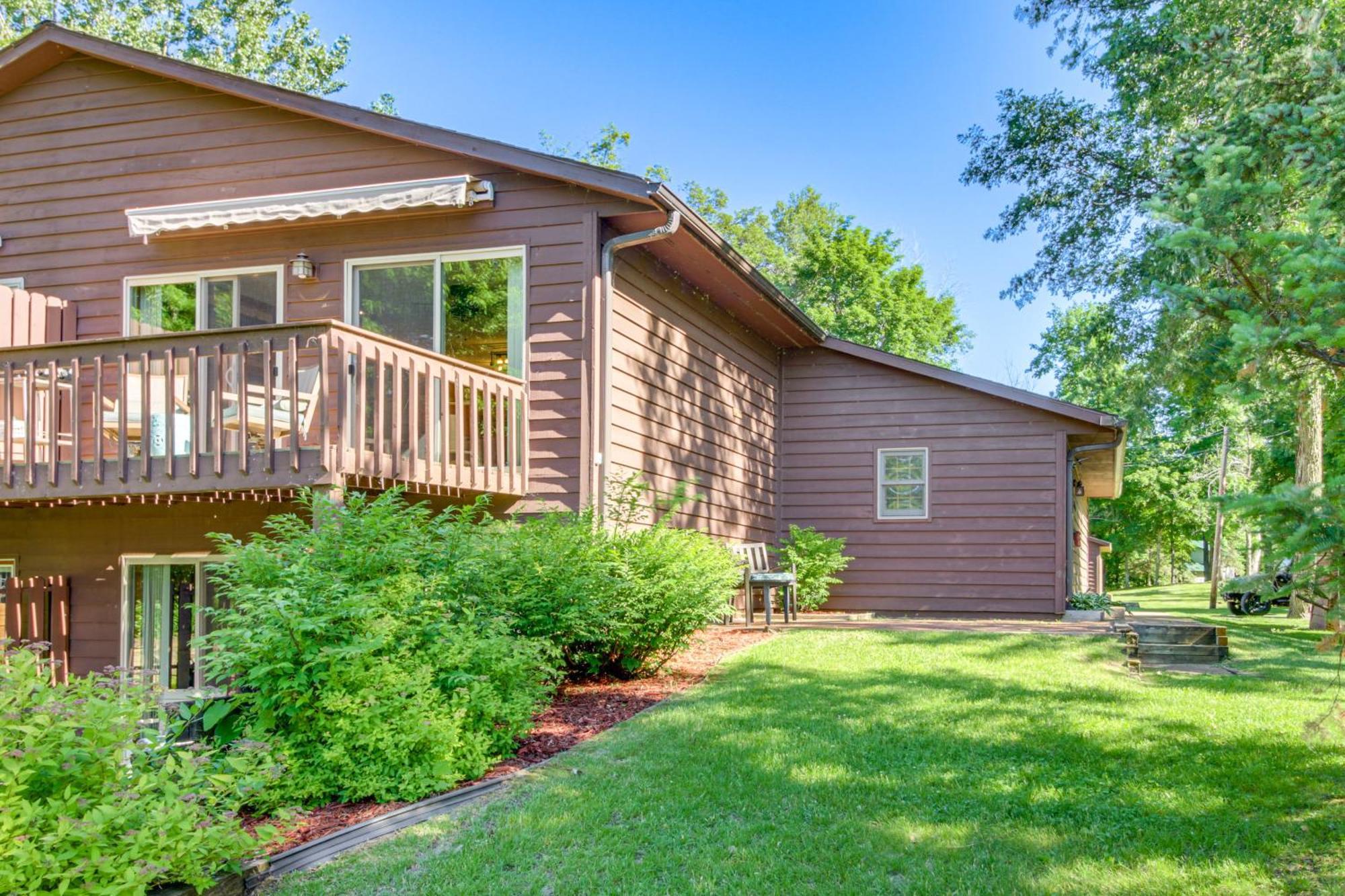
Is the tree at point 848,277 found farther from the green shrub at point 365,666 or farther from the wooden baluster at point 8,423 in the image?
the green shrub at point 365,666

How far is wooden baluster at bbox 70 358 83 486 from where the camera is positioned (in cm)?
645

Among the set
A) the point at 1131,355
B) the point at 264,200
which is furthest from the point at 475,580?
the point at 1131,355

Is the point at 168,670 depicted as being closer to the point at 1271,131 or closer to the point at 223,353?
the point at 223,353

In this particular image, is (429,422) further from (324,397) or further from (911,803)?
(911,803)

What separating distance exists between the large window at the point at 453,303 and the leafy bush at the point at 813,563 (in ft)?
17.3

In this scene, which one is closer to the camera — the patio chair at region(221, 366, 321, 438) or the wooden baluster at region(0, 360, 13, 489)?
the patio chair at region(221, 366, 321, 438)

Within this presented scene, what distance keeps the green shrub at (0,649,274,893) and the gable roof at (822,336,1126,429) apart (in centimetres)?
1011

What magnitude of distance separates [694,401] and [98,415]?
575cm

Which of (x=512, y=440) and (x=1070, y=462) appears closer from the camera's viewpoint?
(x=512, y=440)

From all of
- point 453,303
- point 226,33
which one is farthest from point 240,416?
point 226,33

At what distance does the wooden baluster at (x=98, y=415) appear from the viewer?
6.57 meters

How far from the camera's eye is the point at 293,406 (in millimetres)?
6074

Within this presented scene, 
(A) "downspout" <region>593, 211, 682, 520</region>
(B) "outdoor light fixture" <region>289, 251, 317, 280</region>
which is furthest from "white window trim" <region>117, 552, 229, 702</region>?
(A) "downspout" <region>593, 211, 682, 520</region>

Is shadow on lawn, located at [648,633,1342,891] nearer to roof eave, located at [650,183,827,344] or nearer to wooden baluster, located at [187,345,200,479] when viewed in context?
wooden baluster, located at [187,345,200,479]
